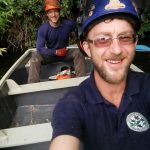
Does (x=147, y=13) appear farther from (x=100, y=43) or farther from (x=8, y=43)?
(x=100, y=43)

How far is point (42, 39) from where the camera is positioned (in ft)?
19.3

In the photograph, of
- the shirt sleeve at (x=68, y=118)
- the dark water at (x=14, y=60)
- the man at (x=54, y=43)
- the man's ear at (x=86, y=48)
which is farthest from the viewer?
the dark water at (x=14, y=60)

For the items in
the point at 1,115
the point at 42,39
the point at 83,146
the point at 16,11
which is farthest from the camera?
the point at 16,11

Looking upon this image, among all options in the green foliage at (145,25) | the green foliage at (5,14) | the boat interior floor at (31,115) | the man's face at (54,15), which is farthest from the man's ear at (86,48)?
the green foliage at (145,25)

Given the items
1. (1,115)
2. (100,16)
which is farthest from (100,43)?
(1,115)

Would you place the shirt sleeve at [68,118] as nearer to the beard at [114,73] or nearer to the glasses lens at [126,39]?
the beard at [114,73]

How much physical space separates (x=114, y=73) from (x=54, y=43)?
428 centimetres

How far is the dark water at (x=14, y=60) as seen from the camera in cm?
941

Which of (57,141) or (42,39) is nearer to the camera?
(57,141)

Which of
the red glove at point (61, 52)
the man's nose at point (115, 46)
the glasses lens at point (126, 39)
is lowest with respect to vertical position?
the red glove at point (61, 52)

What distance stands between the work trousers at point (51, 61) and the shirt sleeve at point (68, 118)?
132 inches

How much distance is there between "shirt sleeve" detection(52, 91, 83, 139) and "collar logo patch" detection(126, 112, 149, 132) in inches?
9.5

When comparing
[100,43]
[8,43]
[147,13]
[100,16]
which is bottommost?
[8,43]

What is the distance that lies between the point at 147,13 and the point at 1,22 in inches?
163
